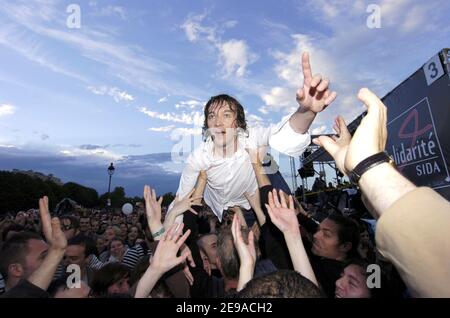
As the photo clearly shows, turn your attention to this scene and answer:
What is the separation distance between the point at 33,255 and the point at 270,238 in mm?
2402

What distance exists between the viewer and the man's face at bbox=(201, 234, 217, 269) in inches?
142

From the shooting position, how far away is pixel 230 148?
2938mm

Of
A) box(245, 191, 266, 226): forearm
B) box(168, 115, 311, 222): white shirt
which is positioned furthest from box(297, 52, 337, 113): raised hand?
box(245, 191, 266, 226): forearm

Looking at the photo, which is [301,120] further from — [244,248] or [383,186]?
[383,186]

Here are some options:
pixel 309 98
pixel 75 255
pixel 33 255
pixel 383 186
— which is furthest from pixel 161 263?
pixel 75 255

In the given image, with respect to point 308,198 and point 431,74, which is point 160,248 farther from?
point 308,198

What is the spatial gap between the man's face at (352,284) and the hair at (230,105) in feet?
5.18

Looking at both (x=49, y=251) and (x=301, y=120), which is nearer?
(x=301, y=120)

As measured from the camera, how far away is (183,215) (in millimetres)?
2869

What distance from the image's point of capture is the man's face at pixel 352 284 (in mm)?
2340

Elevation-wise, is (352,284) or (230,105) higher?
(230,105)

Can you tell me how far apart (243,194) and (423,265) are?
2.56m

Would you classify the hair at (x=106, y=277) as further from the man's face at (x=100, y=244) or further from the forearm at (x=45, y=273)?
the man's face at (x=100, y=244)

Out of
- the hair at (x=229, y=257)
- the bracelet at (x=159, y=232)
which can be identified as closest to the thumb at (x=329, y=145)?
the hair at (x=229, y=257)
